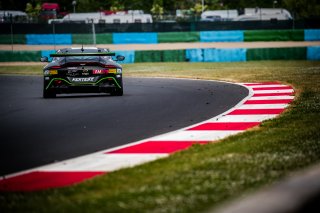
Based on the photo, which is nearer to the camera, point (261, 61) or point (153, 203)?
point (153, 203)

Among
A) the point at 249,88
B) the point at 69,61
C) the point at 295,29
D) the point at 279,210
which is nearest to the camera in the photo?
the point at 279,210

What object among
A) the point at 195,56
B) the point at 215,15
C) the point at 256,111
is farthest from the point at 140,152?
the point at 215,15

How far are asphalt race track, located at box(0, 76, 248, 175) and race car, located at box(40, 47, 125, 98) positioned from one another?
11.4 inches

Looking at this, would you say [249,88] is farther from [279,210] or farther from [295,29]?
[295,29]

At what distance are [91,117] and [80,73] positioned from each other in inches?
146

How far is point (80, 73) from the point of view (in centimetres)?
1437

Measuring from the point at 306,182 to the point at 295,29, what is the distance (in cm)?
4408

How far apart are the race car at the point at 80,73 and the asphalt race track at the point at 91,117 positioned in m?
0.29

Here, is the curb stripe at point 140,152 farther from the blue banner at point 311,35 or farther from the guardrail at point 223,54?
the blue banner at point 311,35

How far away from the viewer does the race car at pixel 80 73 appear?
566 inches

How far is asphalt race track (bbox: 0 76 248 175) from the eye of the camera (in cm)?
745

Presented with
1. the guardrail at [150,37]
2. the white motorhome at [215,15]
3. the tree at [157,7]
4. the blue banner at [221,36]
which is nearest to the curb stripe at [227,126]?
Answer: the guardrail at [150,37]

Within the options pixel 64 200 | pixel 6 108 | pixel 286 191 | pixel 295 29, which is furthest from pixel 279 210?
pixel 295 29

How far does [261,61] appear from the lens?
102 feet
